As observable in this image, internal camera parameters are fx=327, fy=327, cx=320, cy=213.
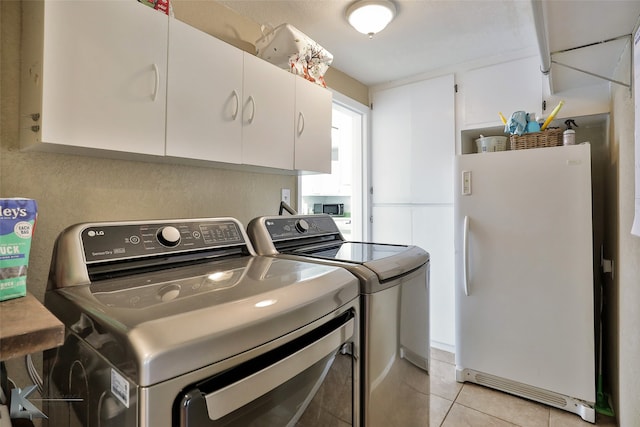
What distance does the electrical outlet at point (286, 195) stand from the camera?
82.9 inches

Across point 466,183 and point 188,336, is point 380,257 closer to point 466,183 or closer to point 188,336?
point 188,336

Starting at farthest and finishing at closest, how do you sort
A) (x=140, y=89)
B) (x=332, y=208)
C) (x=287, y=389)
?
(x=332, y=208) < (x=140, y=89) < (x=287, y=389)

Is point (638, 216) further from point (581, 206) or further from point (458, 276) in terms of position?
point (458, 276)

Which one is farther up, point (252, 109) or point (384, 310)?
point (252, 109)

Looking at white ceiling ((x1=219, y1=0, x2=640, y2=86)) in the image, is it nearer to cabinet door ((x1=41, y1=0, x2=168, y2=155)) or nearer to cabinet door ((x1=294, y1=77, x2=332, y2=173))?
cabinet door ((x1=294, y1=77, x2=332, y2=173))

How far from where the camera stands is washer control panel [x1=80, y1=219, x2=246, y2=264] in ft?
3.27

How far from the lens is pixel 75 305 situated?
76cm

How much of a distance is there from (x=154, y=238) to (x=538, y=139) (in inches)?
90.1

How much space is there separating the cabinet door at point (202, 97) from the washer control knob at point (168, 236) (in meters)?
0.29

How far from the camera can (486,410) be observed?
76.9 inches

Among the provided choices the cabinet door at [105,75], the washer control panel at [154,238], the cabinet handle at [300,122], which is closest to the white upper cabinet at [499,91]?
the cabinet handle at [300,122]

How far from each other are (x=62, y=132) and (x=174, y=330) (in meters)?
0.76

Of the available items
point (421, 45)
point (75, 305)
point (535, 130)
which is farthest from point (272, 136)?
point (535, 130)

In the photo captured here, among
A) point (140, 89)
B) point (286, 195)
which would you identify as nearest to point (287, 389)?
point (140, 89)
